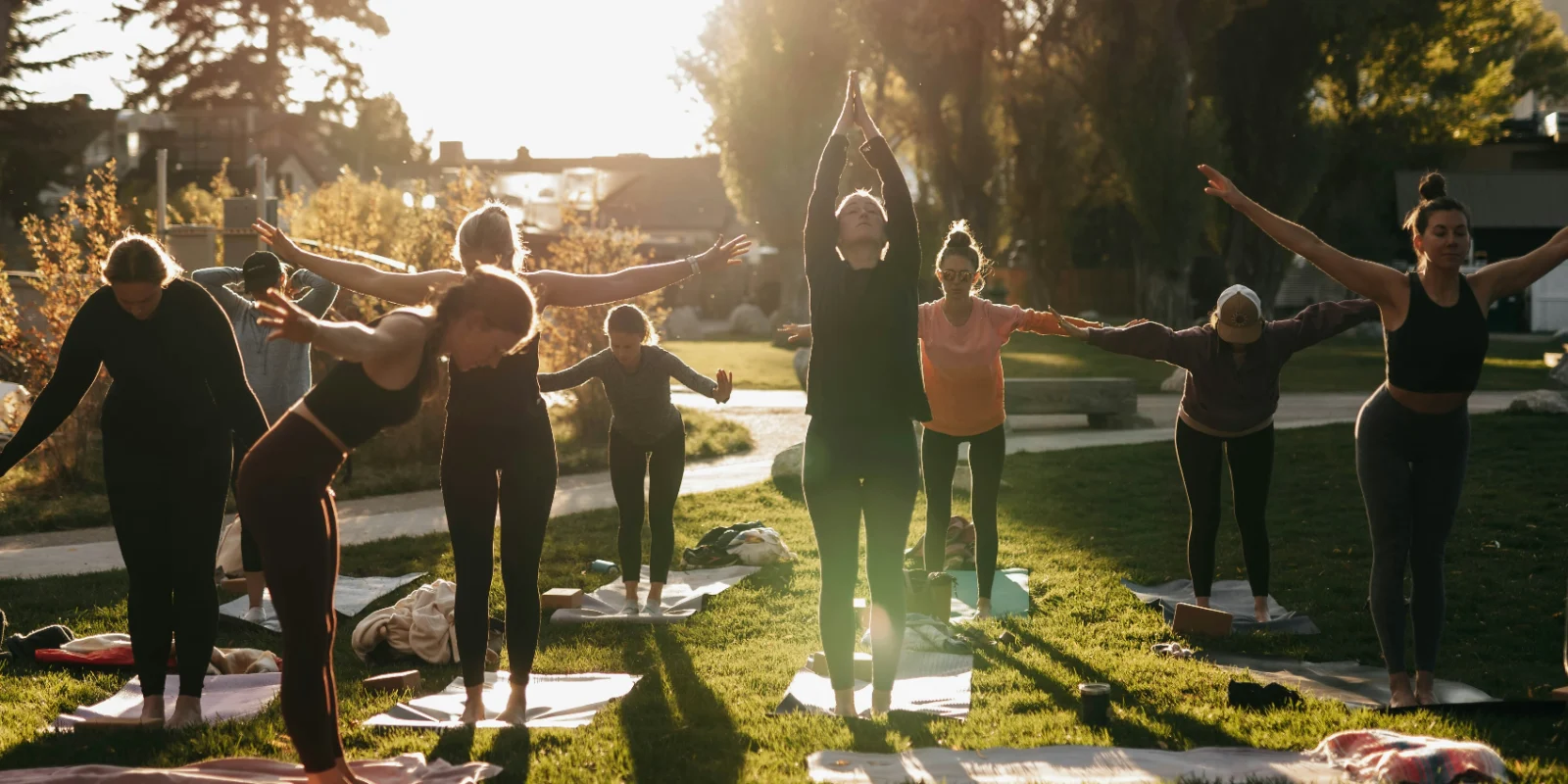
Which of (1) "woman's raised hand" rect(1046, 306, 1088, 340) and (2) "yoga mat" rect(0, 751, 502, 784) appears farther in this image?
(1) "woman's raised hand" rect(1046, 306, 1088, 340)

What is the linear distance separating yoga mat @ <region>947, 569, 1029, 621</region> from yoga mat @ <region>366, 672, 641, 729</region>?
8.21 ft

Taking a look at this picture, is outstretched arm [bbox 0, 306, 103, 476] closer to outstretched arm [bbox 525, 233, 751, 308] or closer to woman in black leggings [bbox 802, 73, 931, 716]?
outstretched arm [bbox 525, 233, 751, 308]

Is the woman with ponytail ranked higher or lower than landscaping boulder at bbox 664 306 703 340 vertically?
higher

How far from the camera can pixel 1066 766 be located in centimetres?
517

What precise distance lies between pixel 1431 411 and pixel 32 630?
775 centimetres

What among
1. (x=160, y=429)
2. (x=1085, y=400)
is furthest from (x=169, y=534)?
(x=1085, y=400)

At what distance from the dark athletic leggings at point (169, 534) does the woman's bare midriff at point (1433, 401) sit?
516 cm

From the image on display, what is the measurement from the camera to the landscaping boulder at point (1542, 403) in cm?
1792

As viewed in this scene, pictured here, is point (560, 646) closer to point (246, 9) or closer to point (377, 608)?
point (377, 608)

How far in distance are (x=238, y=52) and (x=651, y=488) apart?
4270cm

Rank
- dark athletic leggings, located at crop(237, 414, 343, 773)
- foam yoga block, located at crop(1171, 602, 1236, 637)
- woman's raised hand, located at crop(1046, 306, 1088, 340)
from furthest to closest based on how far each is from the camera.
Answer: foam yoga block, located at crop(1171, 602, 1236, 637), woman's raised hand, located at crop(1046, 306, 1088, 340), dark athletic leggings, located at crop(237, 414, 343, 773)

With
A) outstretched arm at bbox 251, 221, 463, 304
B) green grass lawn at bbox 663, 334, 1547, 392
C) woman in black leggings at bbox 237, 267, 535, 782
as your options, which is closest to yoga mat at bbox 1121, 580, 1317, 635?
outstretched arm at bbox 251, 221, 463, 304

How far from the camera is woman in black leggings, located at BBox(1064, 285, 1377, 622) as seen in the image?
7621 millimetres

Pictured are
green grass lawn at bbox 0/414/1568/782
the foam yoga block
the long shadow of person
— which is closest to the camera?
the long shadow of person
